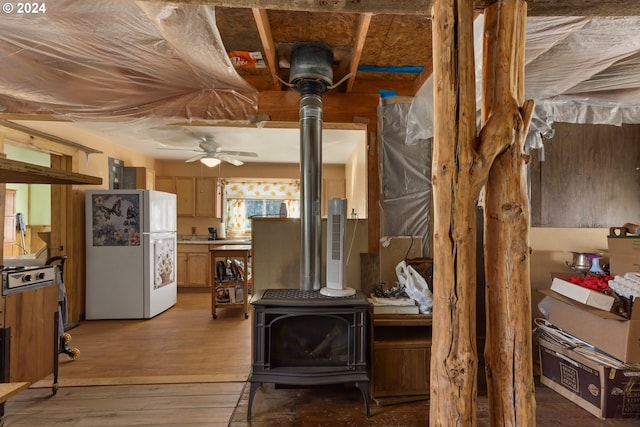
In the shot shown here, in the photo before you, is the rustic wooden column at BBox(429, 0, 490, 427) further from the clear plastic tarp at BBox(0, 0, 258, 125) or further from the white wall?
the white wall

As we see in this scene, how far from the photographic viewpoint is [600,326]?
1.99 metres

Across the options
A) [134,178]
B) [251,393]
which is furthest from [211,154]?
[251,393]

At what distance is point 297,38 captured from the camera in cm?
212

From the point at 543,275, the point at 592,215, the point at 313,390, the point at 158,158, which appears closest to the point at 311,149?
the point at 313,390

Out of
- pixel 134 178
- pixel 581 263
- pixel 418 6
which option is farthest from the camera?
pixel 134 178

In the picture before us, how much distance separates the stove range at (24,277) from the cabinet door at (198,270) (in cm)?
284

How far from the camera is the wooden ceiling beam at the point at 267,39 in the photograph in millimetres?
1692

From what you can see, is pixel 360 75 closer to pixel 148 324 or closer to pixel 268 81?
pixel 268 81

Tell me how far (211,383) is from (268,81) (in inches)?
96.8

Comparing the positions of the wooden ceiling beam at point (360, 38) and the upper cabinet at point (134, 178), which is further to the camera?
the upper cabinet at point (134, 178)

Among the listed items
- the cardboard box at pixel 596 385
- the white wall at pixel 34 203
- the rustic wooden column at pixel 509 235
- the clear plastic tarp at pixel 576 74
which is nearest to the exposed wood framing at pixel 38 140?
the white wall at pixel 34 203

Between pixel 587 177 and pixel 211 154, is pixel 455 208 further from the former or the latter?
pixel 211 154

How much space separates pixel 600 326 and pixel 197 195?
5.50 m

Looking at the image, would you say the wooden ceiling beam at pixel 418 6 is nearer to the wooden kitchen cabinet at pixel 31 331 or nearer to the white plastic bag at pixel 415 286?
the white plastic bag at pixel 415 286
